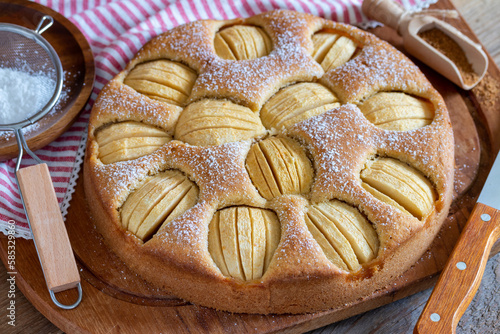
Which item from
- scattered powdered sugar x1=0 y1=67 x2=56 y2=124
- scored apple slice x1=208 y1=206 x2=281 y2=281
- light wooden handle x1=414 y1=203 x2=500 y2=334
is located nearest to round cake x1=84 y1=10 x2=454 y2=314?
scored apple slice x1=208 y1=206 x2=281 y2=281

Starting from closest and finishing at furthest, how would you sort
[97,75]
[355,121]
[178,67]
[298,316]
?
[298,316], [355,121], [178,67], [97,75]

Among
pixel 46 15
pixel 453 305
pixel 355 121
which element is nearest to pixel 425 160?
pixel 355 121

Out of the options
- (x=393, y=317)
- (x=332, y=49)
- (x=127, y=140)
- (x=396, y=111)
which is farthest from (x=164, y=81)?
(x=393, y=317)

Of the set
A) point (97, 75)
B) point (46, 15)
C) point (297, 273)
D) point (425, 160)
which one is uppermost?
point (46, 15)

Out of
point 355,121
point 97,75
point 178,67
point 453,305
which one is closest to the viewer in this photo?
point 453,305

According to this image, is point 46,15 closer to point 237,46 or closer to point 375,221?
A: point 237,46

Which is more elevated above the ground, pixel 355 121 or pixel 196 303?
pixel 355 121
